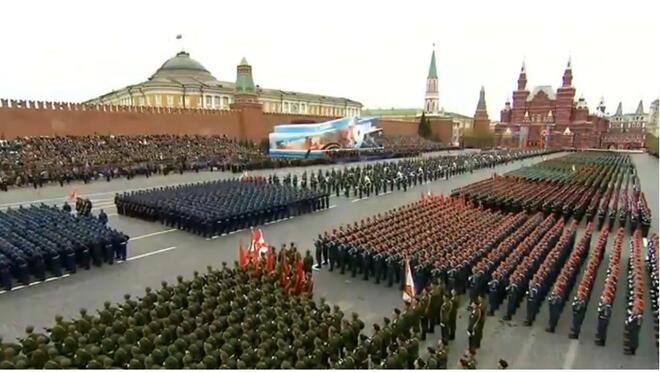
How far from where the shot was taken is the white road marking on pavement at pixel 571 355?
5569 mm

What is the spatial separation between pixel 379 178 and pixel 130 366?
17.3 metres

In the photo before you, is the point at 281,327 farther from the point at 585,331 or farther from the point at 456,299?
the point at 585,331

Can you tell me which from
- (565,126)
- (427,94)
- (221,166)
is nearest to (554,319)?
(221,166)

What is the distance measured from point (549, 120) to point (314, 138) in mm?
46139

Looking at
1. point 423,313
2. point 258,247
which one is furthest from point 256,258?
point 423,313

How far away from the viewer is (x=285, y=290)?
7.19 m

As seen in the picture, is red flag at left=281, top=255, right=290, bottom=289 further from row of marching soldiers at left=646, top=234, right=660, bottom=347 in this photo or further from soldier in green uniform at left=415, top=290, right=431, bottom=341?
row of marching soldiers at left=646, top=234, right=660, bottom=347

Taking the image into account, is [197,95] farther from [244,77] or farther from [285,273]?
[285,273]

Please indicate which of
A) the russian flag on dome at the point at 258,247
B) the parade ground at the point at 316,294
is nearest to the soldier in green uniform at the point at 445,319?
the parade ground at the point at 316,294

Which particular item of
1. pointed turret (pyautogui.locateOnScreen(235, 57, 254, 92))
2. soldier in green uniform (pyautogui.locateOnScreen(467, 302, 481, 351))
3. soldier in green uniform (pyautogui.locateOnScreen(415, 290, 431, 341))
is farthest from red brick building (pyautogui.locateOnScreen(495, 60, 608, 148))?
soldier in green uniform (pyautogui.locateOnScreen(467, 302, 481, 351))

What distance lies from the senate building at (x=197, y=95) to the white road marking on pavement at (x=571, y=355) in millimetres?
41097

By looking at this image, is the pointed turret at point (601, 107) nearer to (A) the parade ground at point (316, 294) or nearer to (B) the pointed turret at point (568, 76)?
(B) the pointed turret at point (568, 76)

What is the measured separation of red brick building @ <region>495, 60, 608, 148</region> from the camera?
215ft

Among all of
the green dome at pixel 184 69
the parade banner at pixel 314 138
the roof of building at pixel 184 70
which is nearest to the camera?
the parade banner at pixel 314 138
